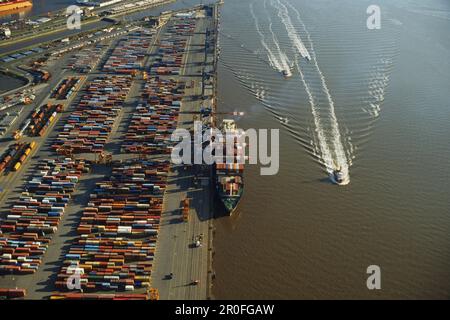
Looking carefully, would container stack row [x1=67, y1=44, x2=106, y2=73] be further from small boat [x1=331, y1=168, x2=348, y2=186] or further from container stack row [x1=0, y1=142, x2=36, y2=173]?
small boat [x1=331, y1=168, x2=348, y2=186]

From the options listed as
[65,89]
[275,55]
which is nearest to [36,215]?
[65,89]

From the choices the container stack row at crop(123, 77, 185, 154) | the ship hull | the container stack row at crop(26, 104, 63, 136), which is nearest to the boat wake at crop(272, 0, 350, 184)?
the ship hull

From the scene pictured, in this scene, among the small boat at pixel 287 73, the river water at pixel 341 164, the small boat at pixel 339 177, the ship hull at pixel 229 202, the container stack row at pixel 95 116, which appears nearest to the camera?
the river water at pixel 341 164

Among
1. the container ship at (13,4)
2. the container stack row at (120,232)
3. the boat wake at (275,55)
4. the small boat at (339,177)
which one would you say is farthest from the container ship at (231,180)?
the container ship at (13,4)

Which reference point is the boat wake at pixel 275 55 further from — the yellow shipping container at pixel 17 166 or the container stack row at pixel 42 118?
the yellow shipping container at pixel 17 166
